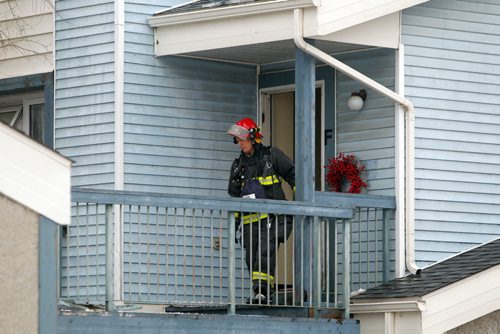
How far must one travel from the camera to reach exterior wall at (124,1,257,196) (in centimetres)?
1566

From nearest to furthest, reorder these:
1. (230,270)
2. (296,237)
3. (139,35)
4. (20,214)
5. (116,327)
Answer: (20,214) < (116,327) < (230,270) < (296,237) < (139,35)

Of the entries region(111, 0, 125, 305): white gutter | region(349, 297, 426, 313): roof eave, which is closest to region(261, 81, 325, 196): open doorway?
region(111, 0, 125, 305): white gutter

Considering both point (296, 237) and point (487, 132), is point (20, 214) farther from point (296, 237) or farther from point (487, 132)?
point (487, 132)

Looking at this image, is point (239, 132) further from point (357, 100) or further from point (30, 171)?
point (30, 171)

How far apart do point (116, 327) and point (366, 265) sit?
3592 millimetres

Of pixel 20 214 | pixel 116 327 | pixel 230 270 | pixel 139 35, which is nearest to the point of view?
pixel 20 214

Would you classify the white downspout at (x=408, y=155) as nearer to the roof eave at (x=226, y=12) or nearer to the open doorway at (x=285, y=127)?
the roof eave at (x=226, y=12)

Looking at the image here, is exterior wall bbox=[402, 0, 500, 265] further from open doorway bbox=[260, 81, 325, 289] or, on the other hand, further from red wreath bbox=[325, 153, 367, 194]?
open doorway bbox=[260, 81, 325, 289]

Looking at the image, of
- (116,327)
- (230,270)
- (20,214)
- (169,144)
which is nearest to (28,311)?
(20,214)

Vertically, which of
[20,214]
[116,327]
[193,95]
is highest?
[193,95]

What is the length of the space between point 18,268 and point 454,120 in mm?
6338

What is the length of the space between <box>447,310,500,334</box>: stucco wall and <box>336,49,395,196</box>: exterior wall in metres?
1.52

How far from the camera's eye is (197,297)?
1583cm

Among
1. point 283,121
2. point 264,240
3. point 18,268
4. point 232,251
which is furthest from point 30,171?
point 283,121
